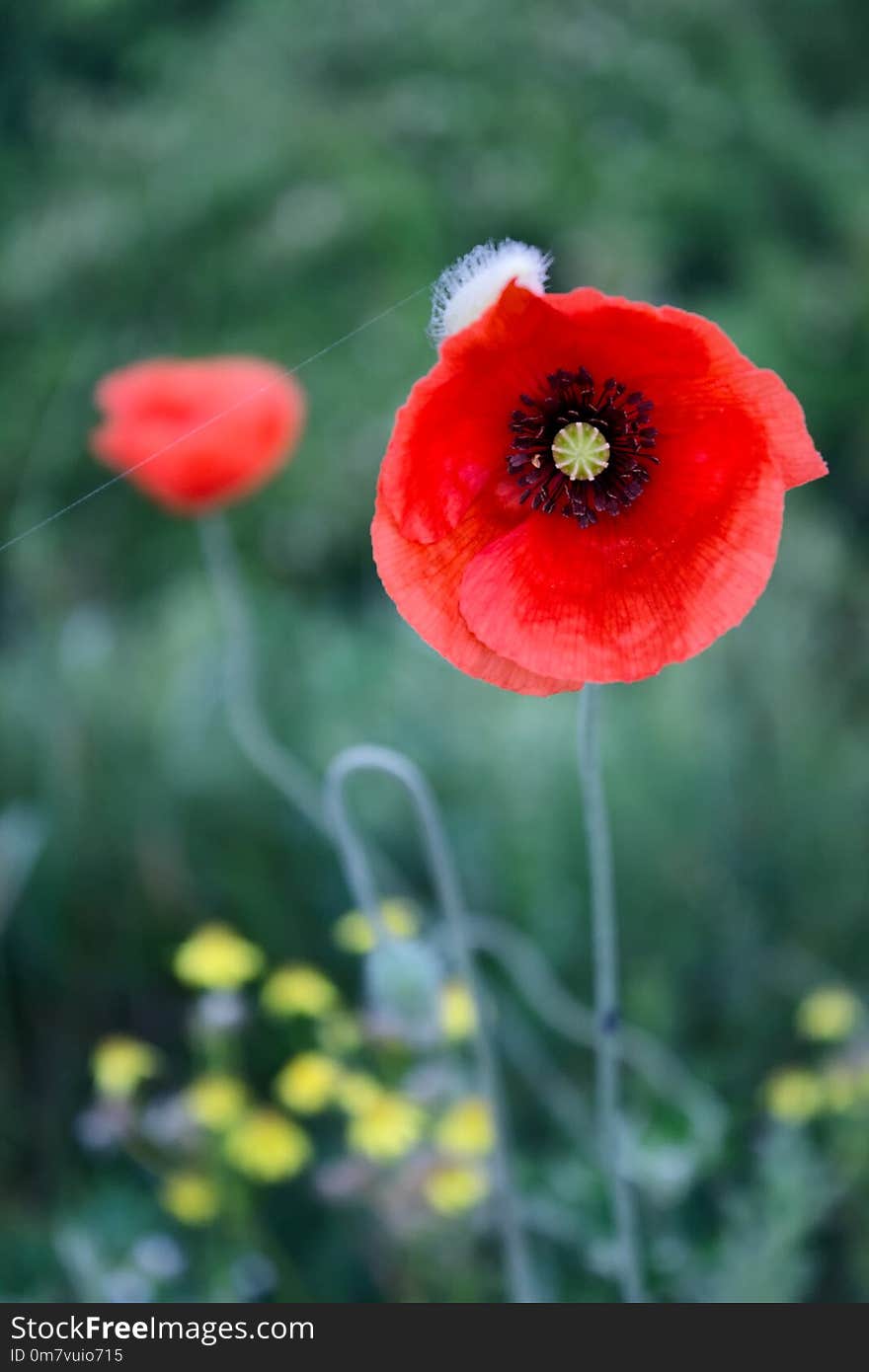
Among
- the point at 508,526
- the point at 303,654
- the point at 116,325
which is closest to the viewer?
the point at 508,526

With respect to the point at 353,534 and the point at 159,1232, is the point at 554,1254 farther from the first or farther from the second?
the point at 353,534

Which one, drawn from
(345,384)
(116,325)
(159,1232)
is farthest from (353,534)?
(159,1232)

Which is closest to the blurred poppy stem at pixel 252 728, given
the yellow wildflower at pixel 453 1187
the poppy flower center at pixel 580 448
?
the yellow wildflower at pixel 453 1187

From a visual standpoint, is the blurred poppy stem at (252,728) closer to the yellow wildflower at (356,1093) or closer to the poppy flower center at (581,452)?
the yellow wildflower at (356,1093)

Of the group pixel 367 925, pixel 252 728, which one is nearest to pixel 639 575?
pixel 367 925

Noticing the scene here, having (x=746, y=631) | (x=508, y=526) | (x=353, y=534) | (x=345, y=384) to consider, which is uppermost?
(x=345, y=384)

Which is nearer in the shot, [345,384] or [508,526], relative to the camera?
[508,526]

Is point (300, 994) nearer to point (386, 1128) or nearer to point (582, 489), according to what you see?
point (386, 1128)
